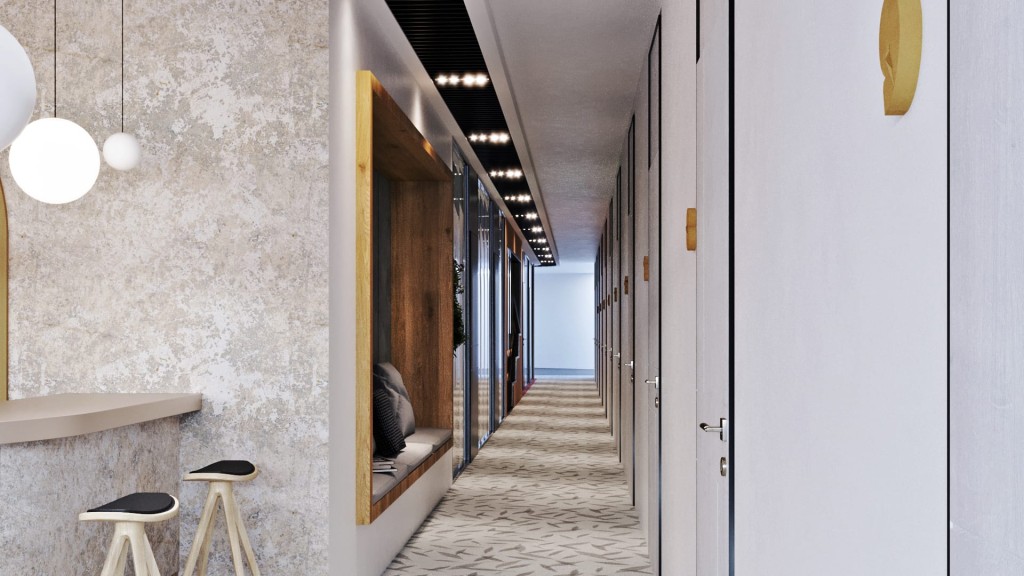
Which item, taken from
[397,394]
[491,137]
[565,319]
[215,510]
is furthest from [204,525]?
[565,319]

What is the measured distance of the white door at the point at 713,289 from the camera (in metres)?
2.44

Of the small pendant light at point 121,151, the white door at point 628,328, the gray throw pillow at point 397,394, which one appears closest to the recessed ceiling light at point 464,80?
the white door at point 628,328

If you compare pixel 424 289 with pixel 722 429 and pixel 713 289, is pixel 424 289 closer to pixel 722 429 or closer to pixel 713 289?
pixel 713 289

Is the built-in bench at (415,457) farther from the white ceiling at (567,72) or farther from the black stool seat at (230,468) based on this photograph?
the white ceiling at (567,72)

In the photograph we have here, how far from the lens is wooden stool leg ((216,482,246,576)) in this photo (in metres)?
3.64

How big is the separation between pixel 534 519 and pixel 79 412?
3732 mm

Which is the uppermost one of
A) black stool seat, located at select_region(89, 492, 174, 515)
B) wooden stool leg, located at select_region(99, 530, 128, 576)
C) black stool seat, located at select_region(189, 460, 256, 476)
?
black stool seat, located at select_region(89, 492, 174, 515)

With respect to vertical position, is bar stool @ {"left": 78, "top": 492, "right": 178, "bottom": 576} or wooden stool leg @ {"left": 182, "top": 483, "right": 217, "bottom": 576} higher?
bar stool @ {"left": 78, "top": 492, "right": 178, "bottom": 576}

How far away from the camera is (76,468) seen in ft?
10.9

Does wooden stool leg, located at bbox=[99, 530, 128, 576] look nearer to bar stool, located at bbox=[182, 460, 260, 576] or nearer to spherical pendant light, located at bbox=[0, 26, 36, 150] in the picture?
bar stool, located at bbox=[182, 460, 260, 576]
